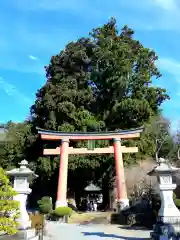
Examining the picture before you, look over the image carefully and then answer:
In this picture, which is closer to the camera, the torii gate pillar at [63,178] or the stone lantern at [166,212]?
the stone lantern at [166,212]

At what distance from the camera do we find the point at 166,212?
33.8 ft

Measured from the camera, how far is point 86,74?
2986 cm

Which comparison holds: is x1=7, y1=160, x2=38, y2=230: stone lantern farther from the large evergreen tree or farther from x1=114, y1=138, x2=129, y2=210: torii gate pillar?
the large evergreen tree

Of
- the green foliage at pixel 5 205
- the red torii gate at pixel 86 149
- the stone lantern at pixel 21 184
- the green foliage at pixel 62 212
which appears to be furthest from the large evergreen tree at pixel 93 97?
the green foliage at pixel 5 205

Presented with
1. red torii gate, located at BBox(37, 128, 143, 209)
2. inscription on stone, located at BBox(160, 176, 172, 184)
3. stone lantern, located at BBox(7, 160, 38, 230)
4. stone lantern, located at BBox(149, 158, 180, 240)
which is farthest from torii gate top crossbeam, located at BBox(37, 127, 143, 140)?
inscription on stone, located at BBox(160, 176, 172, 184)

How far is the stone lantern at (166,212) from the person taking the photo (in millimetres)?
9610

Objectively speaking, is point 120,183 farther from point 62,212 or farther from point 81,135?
point 62,212

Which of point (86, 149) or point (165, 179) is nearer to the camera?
point (165, 179)

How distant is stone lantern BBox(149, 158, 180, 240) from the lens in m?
9.61

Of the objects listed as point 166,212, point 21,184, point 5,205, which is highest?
point 21,184

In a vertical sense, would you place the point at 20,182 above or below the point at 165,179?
below

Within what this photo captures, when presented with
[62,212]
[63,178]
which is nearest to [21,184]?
[62,212]

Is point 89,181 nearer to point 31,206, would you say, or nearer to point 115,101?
point 31,206

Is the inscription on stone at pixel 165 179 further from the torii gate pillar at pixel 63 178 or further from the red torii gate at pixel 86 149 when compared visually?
the torii gate pillar at pixel 63 178
